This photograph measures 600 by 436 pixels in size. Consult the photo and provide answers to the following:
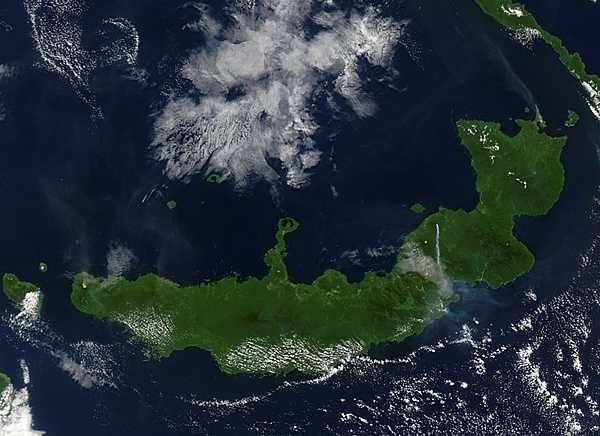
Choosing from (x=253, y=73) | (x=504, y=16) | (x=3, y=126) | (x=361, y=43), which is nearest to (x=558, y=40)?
(x=504, y=16)

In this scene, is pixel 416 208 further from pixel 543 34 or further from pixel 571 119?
pixel 543 34

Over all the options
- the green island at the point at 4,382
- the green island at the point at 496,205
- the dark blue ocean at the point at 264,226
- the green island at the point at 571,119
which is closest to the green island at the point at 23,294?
the dark blue ocean at the point at 264,226

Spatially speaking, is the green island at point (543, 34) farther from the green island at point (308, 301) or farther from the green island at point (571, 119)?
the green island at point (308, 301)

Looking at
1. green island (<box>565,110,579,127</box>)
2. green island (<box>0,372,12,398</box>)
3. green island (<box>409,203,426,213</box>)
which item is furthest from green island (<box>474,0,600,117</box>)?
green island (<box>0,372,12,398</box>)

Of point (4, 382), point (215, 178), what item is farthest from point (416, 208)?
point (4, 382)

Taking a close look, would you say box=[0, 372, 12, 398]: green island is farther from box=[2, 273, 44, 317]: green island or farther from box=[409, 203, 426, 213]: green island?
box=[409, 203, 426, 213]: green island

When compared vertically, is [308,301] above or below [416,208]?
below
